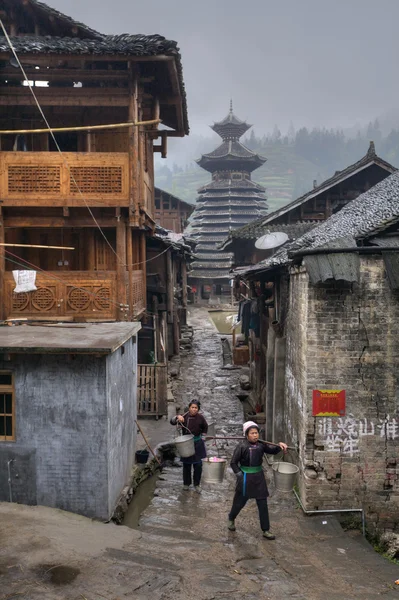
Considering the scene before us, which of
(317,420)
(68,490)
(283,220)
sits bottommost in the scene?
(68,490)

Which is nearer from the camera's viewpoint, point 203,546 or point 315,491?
point 203,546

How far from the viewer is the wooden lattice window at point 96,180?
12742 millimetres

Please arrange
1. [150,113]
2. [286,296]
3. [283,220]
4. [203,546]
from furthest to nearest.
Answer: [283,220]
[150,113]
[286,296]
[203,546]

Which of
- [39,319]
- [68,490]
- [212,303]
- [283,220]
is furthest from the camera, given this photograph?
[212,303]

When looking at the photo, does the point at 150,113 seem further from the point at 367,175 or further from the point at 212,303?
the point at 212,303

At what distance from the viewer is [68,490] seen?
7922 millimetres

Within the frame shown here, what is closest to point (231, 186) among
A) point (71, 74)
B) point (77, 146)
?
point (77, 146)

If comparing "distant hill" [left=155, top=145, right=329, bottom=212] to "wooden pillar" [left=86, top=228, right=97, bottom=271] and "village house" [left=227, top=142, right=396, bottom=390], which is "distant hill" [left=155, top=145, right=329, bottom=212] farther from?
"wooden pillar" [left=86, top=228, right=97, bottom=271]

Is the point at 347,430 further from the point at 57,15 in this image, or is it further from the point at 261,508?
the point at 57,15

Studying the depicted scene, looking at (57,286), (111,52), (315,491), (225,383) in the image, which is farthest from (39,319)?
(225,383)

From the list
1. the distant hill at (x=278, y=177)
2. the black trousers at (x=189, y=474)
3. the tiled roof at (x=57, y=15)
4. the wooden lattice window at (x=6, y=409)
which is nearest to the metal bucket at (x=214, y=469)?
the black trousers at (x=189, y=474)

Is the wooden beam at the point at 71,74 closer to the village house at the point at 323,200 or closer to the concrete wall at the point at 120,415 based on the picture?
the concrete wall at the point at 120,415

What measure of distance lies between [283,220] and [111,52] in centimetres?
1194

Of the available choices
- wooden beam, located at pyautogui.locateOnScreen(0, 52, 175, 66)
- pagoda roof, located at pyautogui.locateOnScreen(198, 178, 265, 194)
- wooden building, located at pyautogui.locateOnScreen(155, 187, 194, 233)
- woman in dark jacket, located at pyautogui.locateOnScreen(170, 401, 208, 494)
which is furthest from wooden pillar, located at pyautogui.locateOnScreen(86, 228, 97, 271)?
pagoda roof, located at pyautogui.locateOnScreen(198, 178, 265, 194)
